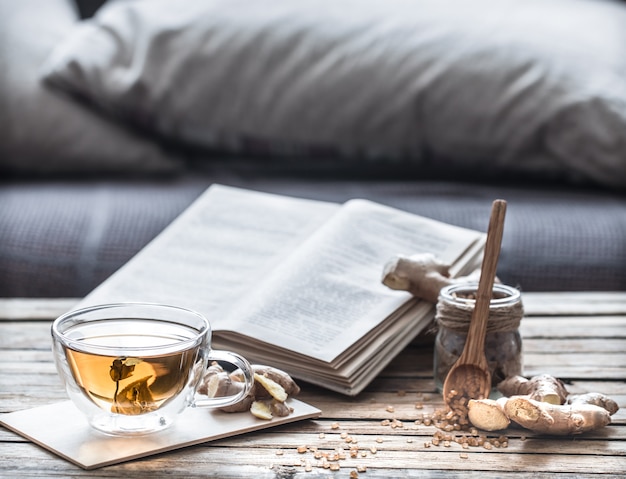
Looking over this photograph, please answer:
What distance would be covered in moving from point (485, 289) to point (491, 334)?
5 cm

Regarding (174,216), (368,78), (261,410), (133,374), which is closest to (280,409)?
(261,410)

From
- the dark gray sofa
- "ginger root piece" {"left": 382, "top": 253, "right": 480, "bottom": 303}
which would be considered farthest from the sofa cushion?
"ginger root piece" {"left": 382, "top": 253, "right": 480, "bottom": 303}

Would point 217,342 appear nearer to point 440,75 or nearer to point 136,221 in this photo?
point 136,221

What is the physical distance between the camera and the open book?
0.82 metres

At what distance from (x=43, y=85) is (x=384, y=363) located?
3.76 feet

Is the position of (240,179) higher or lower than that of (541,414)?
lower

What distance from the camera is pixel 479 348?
2.49ft

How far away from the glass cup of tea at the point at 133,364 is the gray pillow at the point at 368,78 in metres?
1.02

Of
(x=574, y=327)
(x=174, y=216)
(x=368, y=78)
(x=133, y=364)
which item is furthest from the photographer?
(x=368, y=78)

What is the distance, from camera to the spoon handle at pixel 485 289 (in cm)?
76

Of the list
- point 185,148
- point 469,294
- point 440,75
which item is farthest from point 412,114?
point 469,294

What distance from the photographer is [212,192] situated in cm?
116

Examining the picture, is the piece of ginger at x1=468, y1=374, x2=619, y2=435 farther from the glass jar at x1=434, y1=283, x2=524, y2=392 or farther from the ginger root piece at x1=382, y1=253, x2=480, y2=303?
the ginger root piece at x1=382, y1=253, x2=480, y2=303

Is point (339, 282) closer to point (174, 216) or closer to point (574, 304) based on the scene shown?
point (574, 304)
